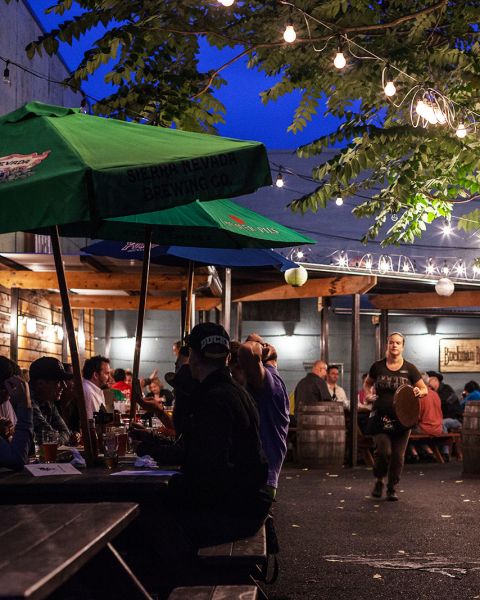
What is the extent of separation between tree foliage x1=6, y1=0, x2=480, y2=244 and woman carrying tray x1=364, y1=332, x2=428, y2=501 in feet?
6.59

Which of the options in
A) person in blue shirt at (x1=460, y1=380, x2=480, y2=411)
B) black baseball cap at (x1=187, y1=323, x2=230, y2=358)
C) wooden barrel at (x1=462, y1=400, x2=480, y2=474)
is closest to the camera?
black baseball cap at (x1=187, y1=323, x2=230, y2=358)

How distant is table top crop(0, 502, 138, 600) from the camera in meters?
2.30

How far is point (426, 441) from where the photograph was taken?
17547 mm

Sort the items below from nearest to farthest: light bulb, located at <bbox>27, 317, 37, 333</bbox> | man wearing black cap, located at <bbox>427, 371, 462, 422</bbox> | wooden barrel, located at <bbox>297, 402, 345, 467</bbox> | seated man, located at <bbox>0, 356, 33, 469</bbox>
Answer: seated man, located at <bbox>0, 356, 33, 469</bbox>
wooden barrel, located at <bbox>297, 402, 345, 467</bbox>
light bulb, located at <bbox>27, 317, 37, 333</bbox>
man wearing black cap, located at <bbox>427, 371, 462, 422</bbox>

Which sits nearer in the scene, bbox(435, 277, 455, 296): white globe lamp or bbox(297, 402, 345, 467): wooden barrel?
bbox(297, 402, 345, 467): wooden barrel

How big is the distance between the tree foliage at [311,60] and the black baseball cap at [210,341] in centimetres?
435

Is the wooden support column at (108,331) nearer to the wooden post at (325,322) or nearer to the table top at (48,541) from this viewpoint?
the wooden post at (325,322)

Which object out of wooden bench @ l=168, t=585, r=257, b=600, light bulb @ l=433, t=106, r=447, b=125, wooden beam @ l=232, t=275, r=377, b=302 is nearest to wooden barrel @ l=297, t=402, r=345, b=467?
wooden beam @ l=232, t=275, r=377, b=302

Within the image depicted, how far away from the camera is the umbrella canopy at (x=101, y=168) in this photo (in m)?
4.51

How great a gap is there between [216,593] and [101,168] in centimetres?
196

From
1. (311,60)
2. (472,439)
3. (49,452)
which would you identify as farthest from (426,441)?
(49,452)

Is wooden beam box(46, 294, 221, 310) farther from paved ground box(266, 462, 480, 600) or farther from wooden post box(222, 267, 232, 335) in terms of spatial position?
paved ground box(266, 462, 480, 600)

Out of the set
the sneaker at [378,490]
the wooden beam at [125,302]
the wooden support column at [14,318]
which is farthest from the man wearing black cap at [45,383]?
the wooden beam at [125,302]

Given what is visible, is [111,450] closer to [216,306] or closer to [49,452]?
[49,452]
